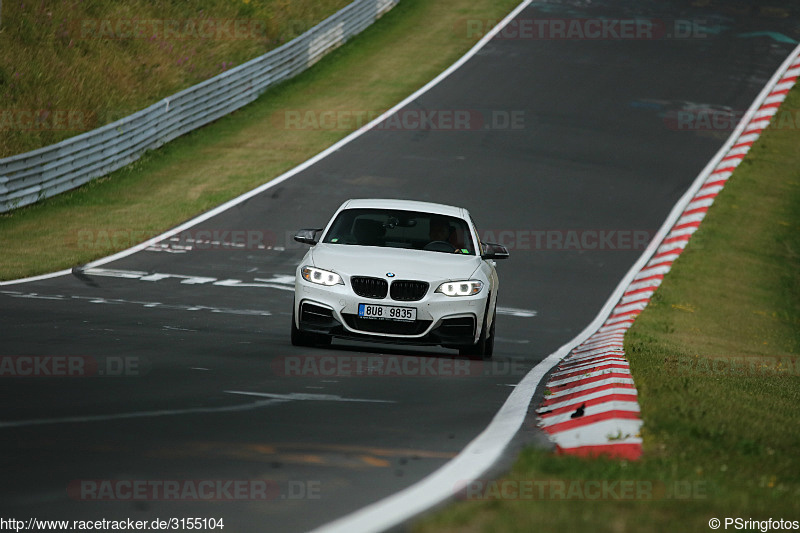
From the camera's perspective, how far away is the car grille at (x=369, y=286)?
11.9m

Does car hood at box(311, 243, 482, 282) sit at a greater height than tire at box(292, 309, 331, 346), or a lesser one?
greater

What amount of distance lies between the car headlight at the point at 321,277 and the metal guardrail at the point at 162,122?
1249 centimetres

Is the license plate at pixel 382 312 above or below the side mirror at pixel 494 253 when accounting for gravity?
below

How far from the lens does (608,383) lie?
32.0 feet

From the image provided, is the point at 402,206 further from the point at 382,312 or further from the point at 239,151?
the point at 239,151

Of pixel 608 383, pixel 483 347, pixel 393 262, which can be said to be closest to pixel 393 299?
pixel 393 262

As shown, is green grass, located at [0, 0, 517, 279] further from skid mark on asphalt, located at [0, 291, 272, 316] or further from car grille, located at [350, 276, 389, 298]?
car grille, located at [350, 276, 389, 298]

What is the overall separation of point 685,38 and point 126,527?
38240 millimetres

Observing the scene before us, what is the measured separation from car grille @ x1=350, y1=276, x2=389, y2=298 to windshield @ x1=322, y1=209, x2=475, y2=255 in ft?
3.38

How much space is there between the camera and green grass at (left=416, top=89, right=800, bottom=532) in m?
5.01

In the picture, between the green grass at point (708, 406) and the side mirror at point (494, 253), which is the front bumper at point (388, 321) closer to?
the side mirror at point (494, 253)

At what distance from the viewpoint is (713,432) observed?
7.50 m

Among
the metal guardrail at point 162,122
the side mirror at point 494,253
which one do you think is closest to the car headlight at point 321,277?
the side mirror at point 494,253

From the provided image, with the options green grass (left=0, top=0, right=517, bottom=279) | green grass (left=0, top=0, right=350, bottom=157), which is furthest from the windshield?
green grass (left=0, top=0, right=350, bottom=157)
